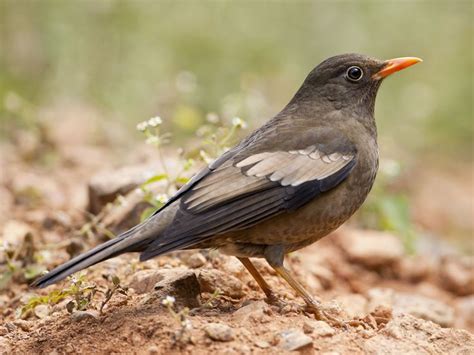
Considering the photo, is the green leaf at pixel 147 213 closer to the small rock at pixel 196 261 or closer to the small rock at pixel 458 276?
the small rock at pixel 196 261

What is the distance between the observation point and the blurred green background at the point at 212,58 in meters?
11.8

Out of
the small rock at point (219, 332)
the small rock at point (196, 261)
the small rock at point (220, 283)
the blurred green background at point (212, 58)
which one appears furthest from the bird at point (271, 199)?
the blurred green background at point (212, 58)

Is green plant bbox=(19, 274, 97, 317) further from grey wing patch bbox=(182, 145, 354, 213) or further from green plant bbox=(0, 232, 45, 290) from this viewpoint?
grey wing patch bbox=(182, 145, 354, 213)

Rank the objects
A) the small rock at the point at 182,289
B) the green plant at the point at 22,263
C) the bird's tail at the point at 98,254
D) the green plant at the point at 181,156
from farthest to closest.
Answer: the green plant at the point at 22,263 < the green plant at the point at 181,156 < the small rock at the point at 182,289 < the bird's tail at the point at 98,254

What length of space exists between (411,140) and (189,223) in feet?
23.4

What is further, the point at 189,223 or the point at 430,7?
the point at 430,7

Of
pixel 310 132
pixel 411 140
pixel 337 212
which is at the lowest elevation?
pixel 411 140

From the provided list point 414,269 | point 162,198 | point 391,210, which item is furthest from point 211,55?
point 162,198

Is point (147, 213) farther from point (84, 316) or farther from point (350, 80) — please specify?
point (350, 80)

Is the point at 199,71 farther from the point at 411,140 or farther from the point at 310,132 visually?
the point at 310,132

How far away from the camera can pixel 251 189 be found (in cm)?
571

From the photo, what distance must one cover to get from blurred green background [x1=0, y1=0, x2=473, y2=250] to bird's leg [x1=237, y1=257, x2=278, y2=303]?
15.2ft

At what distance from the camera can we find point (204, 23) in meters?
12.5

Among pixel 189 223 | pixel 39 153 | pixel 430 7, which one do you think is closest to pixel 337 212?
pixel 189 223
